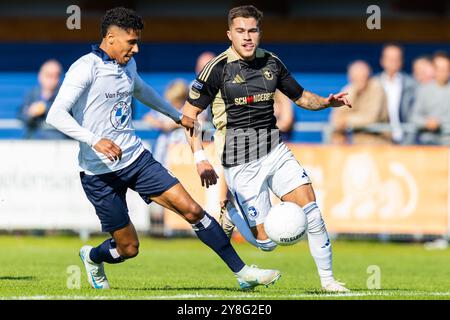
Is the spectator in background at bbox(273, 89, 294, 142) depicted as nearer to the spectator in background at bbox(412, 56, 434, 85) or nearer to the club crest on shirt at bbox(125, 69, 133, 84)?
the spectator in background at bbox(412, 56, 434, 85)

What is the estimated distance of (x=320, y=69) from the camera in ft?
81.1

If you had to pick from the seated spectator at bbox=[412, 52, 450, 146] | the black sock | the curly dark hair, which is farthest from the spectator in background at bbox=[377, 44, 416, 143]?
the curly dark hair

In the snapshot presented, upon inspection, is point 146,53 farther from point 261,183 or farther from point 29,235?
point 261,183

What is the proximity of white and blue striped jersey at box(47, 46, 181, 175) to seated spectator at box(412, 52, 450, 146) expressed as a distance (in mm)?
8966

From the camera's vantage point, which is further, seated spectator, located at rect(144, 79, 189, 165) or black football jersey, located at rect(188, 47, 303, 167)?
seated spectator, located at rect(144, 79, 189, 165)

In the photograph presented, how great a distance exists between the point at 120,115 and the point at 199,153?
86cm

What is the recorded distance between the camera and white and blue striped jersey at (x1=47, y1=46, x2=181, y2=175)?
34.3 ft

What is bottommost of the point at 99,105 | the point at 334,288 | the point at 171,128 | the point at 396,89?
the point at 334,288

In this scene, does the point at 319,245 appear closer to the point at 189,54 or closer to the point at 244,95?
the point at 244,95

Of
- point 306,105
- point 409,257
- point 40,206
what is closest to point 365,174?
point 409,257

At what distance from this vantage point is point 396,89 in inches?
797

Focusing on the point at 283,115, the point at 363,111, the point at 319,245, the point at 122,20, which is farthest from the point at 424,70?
the point at 122,20

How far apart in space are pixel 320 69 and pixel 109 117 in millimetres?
14259

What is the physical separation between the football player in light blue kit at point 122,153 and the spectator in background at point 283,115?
26.1 feet
